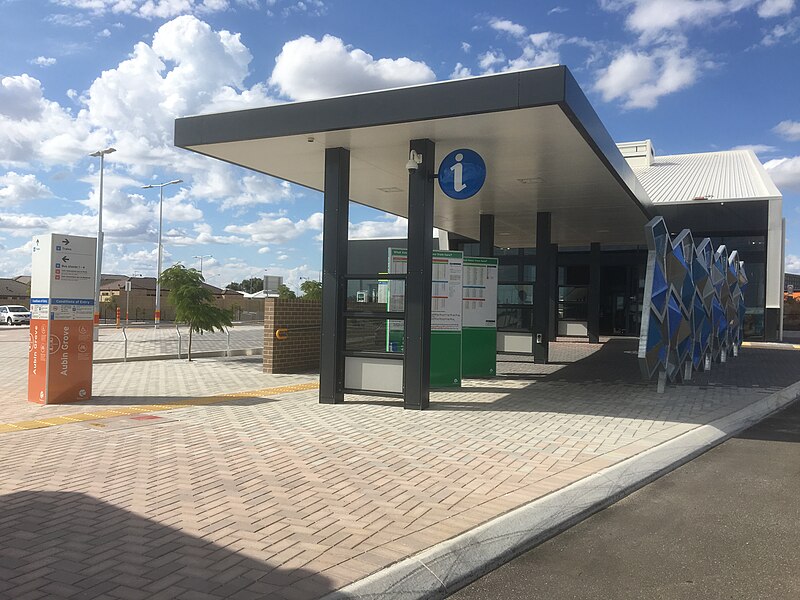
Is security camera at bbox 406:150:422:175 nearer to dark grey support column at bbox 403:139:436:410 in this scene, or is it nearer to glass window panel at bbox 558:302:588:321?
dark grey support column at bbox 403:139:436:410

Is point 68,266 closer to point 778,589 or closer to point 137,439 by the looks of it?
point 137,439

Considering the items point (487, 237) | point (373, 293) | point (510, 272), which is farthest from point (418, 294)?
point (510, 272)

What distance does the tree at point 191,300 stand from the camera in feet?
57.5

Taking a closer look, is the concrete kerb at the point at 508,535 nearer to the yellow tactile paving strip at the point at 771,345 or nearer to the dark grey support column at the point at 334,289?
the dark grey support column at the point at 334,289

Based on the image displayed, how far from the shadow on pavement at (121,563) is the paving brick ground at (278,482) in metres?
0.01

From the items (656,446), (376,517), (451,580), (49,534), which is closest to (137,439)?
(49,534)

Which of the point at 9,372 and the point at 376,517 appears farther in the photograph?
the point at 9,372

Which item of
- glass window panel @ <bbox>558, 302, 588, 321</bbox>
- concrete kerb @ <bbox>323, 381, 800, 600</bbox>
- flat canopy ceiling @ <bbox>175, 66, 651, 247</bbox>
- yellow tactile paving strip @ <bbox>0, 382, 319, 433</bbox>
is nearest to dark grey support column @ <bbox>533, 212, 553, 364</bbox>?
flat canopy ceiling @ <bbox>175, 66, 651, 247</bbox>

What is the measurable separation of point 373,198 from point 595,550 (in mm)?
11437

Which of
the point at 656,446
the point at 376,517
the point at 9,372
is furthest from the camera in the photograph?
the point at 9,372

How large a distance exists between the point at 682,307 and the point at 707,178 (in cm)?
2449

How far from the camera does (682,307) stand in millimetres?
12828

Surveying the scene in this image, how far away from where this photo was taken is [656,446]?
7.02 m

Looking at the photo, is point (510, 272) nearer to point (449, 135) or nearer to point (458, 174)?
point (458, 174)
